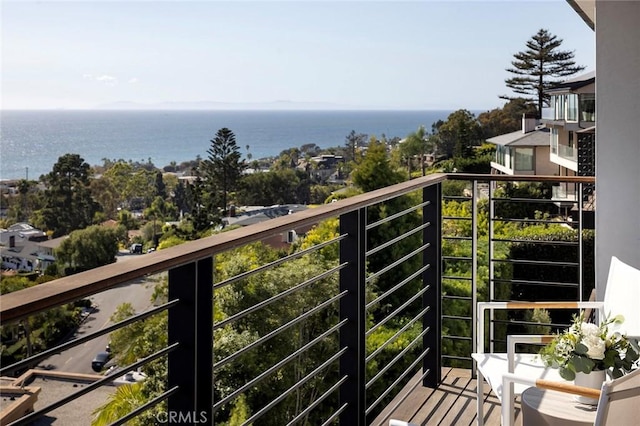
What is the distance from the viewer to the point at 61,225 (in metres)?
29.8

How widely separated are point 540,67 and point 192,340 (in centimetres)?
3363

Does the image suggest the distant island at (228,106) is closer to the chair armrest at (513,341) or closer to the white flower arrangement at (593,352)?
the chair armrest at (513,341)

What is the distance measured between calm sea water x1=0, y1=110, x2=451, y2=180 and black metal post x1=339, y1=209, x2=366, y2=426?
3809 cm

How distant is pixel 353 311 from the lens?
7.00 feet

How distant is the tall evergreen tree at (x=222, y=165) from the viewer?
1222 inches

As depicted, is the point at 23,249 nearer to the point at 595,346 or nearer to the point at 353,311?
the point at 353,311

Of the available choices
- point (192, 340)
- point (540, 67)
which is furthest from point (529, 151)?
point (192, 340)

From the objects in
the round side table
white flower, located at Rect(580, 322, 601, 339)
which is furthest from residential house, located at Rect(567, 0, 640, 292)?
the round side table

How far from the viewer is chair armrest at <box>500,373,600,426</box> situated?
5.49ft

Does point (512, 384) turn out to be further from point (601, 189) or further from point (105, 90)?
point (105, 90)

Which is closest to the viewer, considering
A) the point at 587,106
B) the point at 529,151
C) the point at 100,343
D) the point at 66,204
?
the point at 100,343

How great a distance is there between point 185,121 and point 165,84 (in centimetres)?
384

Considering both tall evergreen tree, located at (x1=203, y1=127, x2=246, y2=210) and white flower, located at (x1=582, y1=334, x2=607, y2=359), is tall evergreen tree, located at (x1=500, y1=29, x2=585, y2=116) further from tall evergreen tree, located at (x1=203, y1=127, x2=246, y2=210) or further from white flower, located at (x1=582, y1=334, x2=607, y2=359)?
white flower, located at (x1=582, y1=334, x2=607, y2=359)

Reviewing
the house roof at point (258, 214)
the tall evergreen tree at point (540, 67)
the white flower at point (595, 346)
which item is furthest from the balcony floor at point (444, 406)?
the tall evergreen tree at point (540, 67)
